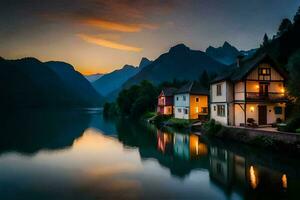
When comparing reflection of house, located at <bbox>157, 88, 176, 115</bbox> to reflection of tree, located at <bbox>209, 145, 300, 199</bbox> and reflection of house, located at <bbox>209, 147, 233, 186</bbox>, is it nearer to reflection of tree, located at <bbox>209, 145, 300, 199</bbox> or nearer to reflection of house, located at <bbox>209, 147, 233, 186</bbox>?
reflection of house, located at <bbox>209, 147, 233, 186</bbox>

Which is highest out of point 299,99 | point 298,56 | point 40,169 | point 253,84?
point 298,56

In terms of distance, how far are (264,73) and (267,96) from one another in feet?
10.6

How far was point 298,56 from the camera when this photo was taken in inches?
1316

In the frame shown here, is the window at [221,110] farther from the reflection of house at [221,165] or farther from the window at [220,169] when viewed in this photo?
the window at [220,169]

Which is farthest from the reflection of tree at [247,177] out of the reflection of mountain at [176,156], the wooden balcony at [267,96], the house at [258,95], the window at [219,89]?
the window at [219,89]

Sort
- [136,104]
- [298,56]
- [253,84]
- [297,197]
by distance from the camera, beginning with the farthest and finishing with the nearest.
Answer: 1. [136,104]
2. [253,84]
3. [298,56]
4. [297,197]

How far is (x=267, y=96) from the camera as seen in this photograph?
36.1 metres

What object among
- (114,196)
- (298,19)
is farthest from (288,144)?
(298,19)

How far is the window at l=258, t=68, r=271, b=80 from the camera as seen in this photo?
3641 cm

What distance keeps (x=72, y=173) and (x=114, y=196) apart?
6.83 m

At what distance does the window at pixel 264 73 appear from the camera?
36.4 metres

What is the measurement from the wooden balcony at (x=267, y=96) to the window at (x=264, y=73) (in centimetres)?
225

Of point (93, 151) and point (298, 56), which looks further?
point (298, 56)

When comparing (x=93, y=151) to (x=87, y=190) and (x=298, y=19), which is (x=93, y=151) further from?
(x=298, y=19)
